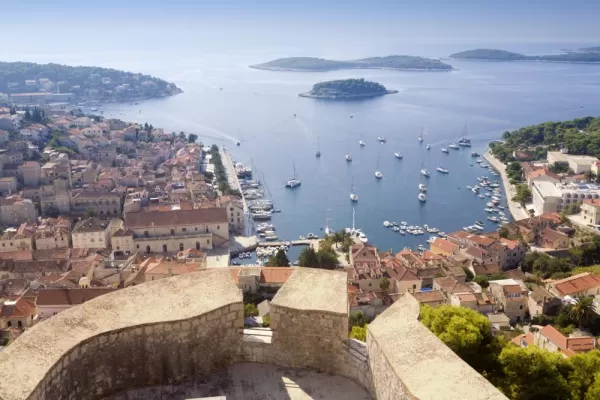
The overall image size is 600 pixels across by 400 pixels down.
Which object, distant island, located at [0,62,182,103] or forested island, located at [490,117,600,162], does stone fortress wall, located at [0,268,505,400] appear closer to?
forested island, located at [490,117,600,162]

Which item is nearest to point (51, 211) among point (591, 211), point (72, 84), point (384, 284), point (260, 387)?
point (384, 284)

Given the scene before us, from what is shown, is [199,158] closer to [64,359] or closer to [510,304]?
[510,304]

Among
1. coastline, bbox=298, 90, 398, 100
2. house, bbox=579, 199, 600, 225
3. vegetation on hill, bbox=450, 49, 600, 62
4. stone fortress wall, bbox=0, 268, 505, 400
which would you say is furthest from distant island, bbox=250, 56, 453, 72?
stone fortress wall, bbox=0, 268, 505, 400

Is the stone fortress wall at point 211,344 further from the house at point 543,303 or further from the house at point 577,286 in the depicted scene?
the house at point 577,286

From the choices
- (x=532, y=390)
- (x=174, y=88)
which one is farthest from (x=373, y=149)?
(x=174, y=88)

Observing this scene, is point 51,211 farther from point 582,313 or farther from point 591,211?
point 591,211
